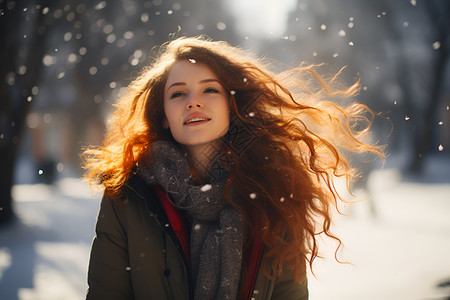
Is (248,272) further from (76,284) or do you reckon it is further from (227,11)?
(227,11)

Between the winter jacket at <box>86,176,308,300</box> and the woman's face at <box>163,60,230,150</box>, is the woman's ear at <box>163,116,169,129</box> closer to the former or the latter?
the woman's face at <box>163,60,230,150</box>

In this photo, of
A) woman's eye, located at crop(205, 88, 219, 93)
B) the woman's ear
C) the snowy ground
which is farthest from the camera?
the snowy ground

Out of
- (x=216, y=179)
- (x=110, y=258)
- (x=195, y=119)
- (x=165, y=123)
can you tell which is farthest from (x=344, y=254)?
(x=110, y=258)

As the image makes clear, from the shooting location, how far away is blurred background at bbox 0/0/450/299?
15.1ft

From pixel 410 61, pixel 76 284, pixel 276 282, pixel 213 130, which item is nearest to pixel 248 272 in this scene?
pixel 276 282

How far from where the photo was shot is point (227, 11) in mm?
16016

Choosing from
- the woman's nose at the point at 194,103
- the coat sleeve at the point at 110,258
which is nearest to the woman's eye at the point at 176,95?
the woman's nose at the point at 194,103

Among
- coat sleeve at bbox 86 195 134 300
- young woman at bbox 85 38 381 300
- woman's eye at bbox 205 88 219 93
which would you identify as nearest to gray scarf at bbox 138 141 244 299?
young woman at bbox 85 38 381 300

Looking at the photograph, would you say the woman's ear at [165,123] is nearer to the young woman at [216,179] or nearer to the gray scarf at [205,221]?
the young woman at [216,179]

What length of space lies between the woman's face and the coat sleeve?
566 millimetres

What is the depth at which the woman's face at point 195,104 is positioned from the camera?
6.68 ft

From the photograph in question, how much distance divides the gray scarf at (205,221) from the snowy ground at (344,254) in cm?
249

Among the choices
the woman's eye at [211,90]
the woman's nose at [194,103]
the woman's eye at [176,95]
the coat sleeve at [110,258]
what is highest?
the woman's eye at [211,90]

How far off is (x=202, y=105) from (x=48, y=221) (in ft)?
22.7
